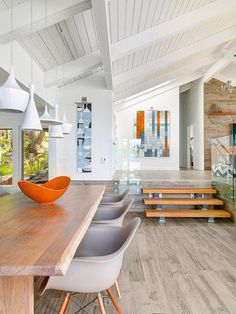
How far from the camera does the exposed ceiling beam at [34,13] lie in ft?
10.2

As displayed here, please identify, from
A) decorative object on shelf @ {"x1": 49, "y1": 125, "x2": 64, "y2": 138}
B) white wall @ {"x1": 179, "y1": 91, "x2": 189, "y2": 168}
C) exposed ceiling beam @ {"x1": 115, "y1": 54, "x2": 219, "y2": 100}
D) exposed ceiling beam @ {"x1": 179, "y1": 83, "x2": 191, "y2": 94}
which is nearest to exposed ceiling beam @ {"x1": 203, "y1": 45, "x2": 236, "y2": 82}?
exposed ceiling beam @ {"x1": 115, "y1": 54, "x2": 219, "y2": 100}

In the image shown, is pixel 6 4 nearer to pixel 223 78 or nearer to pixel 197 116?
pixel 197 116

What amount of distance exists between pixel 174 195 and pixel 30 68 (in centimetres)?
403

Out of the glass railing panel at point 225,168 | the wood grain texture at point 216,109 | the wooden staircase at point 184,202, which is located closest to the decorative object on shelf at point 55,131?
the wooden staircase at point 184,202

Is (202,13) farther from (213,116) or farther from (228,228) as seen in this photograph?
(213,116)

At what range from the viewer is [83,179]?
6.77m

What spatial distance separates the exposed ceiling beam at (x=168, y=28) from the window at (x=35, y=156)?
15.1 feet

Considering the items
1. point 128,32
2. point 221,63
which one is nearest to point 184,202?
point 128,32

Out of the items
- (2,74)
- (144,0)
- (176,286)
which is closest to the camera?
(176,286)

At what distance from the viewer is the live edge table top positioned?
3.80 feet

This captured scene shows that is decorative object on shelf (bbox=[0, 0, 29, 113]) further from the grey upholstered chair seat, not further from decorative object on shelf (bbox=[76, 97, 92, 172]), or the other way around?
decorative object on shelf (bbox=[76, 97, 92, 172])

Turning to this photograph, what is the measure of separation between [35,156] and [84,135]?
9.04ft

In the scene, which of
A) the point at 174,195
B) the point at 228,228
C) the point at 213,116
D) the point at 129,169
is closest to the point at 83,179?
the point at 129,169

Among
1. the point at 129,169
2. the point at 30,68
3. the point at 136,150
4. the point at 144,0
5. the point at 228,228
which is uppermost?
the point at 144,0
